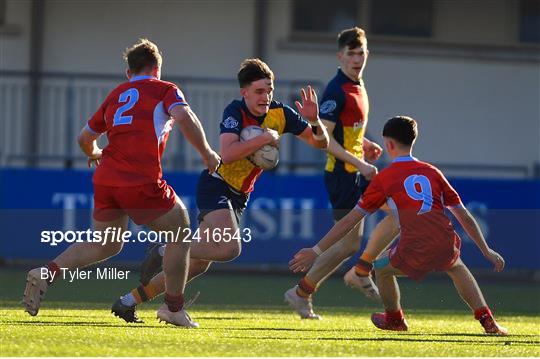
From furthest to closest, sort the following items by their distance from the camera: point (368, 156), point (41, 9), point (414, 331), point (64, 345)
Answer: point (41, 9), point (368, 156), point (414, 331), point (64, 345)

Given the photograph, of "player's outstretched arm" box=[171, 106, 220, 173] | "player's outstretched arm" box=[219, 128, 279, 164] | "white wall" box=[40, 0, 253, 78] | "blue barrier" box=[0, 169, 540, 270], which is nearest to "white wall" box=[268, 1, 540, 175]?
"white wall" box=[40, 0, 253, 78]

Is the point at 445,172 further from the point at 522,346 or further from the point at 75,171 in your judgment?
the point at 522,346

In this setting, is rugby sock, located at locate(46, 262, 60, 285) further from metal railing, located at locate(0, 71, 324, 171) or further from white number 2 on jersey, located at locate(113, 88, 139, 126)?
metal railing, located at locate(0, 71, 324, 171)

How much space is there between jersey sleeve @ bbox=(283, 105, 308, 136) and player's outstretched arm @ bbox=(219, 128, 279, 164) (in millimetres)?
397

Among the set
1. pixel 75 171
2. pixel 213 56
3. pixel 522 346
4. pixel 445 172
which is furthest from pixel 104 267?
pixel 522 346

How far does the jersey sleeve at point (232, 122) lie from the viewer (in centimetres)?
859

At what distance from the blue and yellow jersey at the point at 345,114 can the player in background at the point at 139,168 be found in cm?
217

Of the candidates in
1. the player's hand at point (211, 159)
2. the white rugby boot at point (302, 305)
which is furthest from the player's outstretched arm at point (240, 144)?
the white rugby boot at point (302, 305)

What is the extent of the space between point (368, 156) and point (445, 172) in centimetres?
731

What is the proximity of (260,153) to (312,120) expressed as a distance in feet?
1.48

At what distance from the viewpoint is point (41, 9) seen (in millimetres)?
17203

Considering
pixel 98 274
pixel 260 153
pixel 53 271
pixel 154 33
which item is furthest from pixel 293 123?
pixel 154 33

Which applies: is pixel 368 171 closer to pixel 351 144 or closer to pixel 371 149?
pixel 351 144

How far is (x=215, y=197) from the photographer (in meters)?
8.76
